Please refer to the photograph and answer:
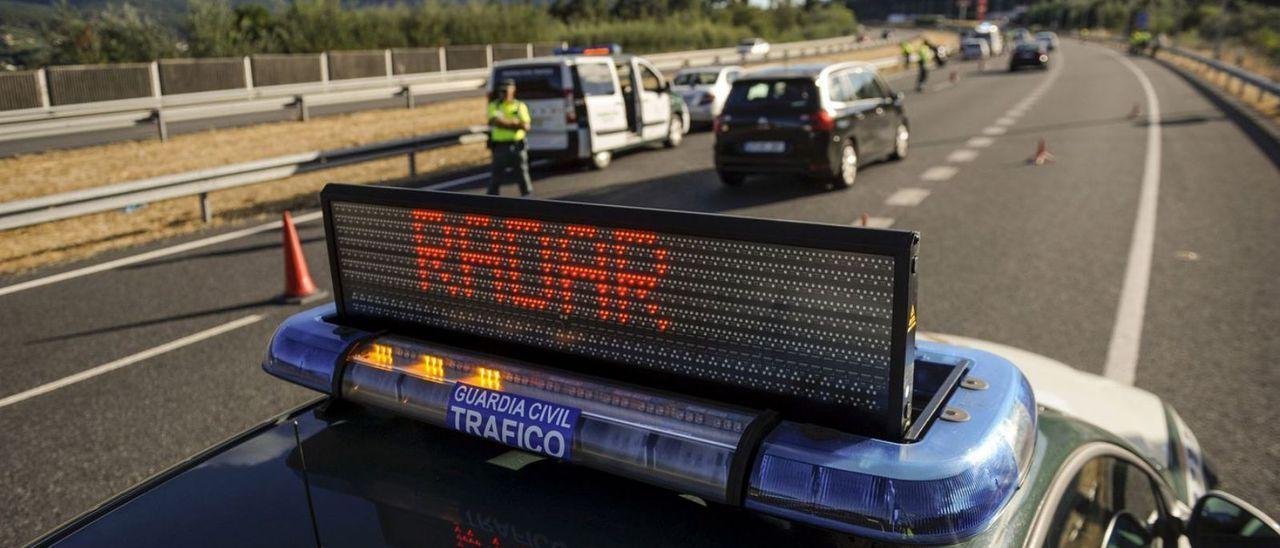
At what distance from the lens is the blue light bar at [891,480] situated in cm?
147

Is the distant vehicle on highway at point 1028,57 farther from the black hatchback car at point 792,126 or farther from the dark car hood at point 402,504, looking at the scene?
the dark car hood at point 402,504

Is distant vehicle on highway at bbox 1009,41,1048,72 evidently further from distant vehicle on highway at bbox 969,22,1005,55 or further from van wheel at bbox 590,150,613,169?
van wheel at bbox 590,150,613,169

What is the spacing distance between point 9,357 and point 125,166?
1126cm

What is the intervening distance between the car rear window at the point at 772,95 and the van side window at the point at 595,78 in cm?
326

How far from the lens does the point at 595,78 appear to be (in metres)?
16.2

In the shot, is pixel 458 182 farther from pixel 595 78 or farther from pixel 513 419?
pixel 513 419

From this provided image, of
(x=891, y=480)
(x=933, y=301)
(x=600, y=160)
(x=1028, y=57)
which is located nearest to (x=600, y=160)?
(x=600, y=160)

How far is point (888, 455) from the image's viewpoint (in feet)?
5.05

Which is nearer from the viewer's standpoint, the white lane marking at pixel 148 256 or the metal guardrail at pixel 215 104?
the white lane marking at pixel 148 256

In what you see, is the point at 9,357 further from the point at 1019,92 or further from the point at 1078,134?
the point at 1019,92

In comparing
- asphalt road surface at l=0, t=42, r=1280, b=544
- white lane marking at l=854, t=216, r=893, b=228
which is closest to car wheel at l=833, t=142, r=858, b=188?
asphalt road surface at l=0, t=42, r=1280, b=544

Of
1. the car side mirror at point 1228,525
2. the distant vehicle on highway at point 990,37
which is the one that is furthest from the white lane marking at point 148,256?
the distant vehicle on highway at point 990,37

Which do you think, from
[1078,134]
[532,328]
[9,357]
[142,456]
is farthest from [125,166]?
[1078,134]

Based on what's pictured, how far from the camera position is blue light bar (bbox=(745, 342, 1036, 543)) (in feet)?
4.82
